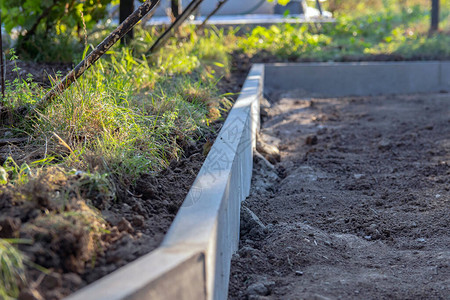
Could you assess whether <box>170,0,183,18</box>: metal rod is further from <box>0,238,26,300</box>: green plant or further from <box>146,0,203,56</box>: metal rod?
<box>0,238,26,300</box>: green plant

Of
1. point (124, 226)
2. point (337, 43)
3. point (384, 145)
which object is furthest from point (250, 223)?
point (337, 43)

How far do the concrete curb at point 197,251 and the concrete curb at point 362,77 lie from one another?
18.0ft

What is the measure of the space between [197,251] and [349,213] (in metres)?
1.93

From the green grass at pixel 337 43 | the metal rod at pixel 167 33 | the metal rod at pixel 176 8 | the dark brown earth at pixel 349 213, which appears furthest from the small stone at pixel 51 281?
the green grass at pixel 337 43

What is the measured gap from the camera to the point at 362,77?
8.45 metres

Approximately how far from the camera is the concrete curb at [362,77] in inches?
332

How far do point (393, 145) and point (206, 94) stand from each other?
1958 millimetres

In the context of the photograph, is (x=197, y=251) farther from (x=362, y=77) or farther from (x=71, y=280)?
(x=362, y=77)

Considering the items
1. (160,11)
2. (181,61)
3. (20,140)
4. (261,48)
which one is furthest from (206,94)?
(160,11)

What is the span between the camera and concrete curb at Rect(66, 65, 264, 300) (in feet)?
5.27

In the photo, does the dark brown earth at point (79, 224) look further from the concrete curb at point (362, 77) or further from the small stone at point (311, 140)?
the concrete curb at point (362, 77)

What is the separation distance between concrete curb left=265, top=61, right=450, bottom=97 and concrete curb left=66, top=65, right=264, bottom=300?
548 centimetres

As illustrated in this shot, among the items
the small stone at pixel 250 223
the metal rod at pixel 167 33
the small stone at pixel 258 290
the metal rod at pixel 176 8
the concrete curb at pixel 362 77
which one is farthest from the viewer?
the concrete curb at pixel 362 77

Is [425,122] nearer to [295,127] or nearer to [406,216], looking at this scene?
[295,127]
